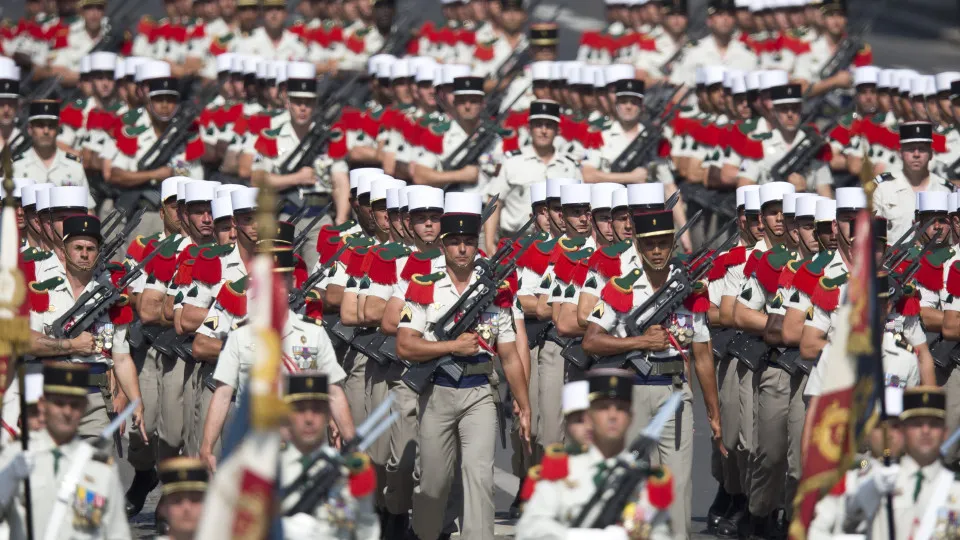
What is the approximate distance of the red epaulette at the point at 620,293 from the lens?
48.4 ft

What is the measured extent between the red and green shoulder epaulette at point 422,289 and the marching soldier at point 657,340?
0.99 meters

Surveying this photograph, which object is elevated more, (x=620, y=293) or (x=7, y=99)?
(x=7, y=99)

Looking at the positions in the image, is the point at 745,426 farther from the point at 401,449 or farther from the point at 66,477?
the point at 66,477

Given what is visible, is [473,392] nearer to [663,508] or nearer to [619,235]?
[619,235]

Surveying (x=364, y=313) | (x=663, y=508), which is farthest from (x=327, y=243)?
(x=663, y=508)

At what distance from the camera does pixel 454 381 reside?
48.1 ft

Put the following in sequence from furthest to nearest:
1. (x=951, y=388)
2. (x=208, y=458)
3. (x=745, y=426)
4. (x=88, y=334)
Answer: (x=745, y=426), (x=951, y=388), (x=88, y=334), (x=208, y=458)

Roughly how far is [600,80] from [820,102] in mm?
2335

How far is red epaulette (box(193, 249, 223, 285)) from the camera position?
15586 mm

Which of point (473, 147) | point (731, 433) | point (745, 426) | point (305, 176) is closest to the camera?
point (745, 426)

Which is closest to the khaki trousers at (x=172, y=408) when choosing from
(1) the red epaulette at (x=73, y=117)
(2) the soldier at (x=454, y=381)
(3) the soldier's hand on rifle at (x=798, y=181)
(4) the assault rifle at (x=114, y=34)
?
(2) the soldier at (x=454, y=381)

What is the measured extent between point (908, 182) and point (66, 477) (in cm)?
1003

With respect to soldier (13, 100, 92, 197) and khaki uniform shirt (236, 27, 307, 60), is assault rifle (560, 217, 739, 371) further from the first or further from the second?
khaki uniform shirt (236, 27, 307, 60)

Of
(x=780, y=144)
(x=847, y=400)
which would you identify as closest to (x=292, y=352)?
(x=847, y=400)
